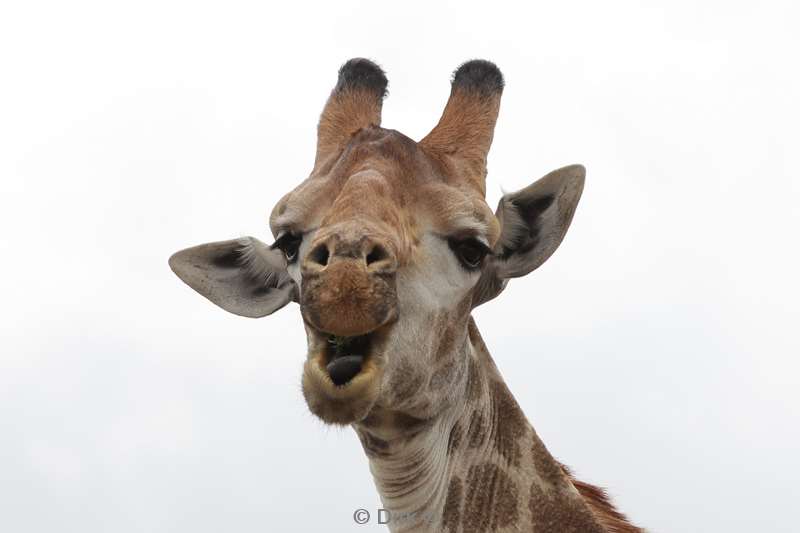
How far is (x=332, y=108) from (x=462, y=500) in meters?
3.46

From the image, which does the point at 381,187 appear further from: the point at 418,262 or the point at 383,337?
the point at 383,337

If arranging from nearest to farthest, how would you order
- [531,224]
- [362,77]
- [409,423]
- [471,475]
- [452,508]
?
1. [409,423]
2. [452,508]
3. [471,475]
4. [531,224]
5. [362,77]

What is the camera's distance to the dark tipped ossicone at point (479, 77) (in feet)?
28.6

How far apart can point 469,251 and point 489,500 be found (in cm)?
191

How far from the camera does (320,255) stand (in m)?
6.07

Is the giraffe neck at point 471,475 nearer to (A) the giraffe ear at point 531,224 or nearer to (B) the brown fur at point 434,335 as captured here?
(B) the brown fur at point 434,335

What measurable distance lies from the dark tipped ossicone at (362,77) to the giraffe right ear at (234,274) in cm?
164

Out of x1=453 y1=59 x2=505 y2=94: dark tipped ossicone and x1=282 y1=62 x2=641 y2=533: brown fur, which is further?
x1=453 y1=59 x2=505 y2=94: dark tipped ossicone

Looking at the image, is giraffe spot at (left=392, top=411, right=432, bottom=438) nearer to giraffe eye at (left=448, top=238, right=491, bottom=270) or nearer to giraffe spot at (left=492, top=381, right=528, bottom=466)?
giraffe spot at (left=492, top=381, right=528, bottom=466)

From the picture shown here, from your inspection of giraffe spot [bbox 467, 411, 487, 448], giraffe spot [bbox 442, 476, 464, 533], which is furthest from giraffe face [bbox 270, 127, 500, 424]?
giraffe spot [bbox 442, 476, 464, 533]

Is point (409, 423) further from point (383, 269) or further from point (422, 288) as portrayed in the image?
point (383, 269)

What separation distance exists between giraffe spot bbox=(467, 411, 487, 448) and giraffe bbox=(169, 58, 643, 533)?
20 mm

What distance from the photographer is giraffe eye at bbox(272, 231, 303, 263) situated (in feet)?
24.7

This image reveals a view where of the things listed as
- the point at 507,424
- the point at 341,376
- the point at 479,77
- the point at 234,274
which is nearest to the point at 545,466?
the point at 507,424
